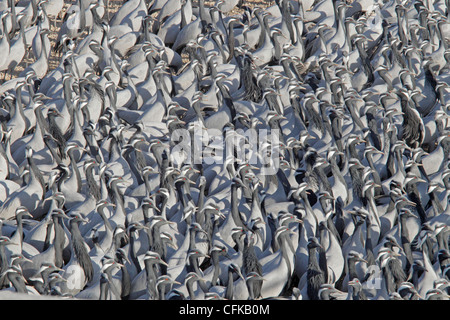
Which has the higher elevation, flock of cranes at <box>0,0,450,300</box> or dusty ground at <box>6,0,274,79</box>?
flock of cranes at <box>0,0,450,300</box>

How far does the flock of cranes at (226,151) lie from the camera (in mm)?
8648

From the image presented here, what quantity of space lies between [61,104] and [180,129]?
6.74 feet

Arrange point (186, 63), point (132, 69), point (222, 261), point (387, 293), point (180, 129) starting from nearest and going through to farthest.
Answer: point (387, 293) → point (222, 261) → point (180, 129) → point (132, 69) → point (186, 63)

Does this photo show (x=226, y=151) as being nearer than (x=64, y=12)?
Yes

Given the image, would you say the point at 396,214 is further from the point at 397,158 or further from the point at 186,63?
the point at 186,63

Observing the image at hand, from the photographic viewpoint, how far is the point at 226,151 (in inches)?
432

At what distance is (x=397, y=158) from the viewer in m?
10.5

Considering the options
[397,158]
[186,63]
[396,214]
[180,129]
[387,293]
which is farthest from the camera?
[186,63]

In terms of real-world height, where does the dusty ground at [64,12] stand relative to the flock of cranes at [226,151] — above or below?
below

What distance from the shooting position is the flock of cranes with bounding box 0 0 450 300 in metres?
8.65

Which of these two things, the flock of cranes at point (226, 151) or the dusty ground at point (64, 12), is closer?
the flock of cranes at point (226, 151)

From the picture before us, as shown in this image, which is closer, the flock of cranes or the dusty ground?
the flock of cranes
